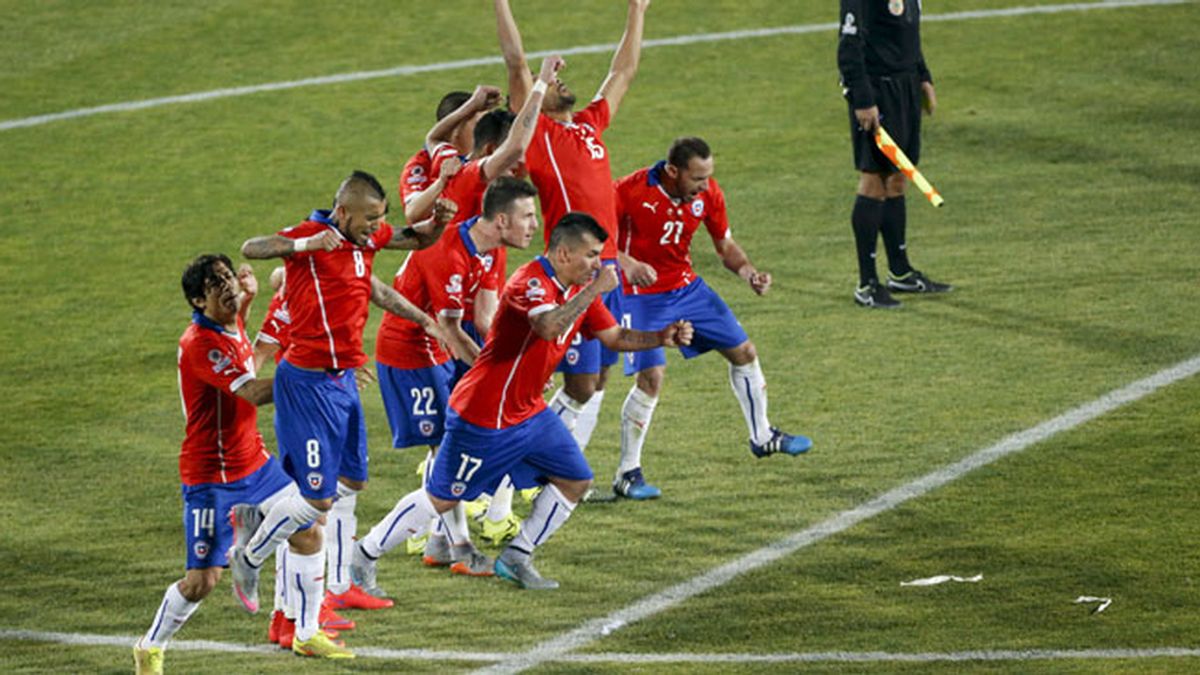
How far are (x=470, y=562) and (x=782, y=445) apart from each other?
217cm

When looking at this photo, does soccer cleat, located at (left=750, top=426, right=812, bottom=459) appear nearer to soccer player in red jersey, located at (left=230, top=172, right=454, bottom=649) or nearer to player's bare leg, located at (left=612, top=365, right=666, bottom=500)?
player's bare leg, located at (left=612, top=365, right=666, bottom=500)

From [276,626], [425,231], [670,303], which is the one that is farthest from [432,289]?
[276,626]

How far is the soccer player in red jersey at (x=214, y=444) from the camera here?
861cm

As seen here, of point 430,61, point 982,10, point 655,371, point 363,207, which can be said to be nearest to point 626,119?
point 430,61

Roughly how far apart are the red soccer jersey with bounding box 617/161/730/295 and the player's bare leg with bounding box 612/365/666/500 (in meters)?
0.59

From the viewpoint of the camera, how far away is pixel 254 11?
78.0 ft

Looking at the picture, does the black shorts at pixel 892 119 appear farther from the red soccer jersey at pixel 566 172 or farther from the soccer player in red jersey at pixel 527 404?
the soccer player in red jersey at pixel 527 404

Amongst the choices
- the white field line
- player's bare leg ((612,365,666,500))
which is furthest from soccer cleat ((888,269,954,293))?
the white field line

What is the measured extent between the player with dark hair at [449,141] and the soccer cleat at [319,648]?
252cm

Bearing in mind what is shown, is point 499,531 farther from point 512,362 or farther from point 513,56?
point 513,56

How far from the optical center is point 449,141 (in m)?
11.0

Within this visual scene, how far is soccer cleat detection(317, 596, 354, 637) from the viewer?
912 cm

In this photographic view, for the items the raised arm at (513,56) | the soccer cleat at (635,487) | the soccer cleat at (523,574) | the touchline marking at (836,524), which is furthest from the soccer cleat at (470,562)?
the raised arm at (513,56)

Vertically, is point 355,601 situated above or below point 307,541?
below
